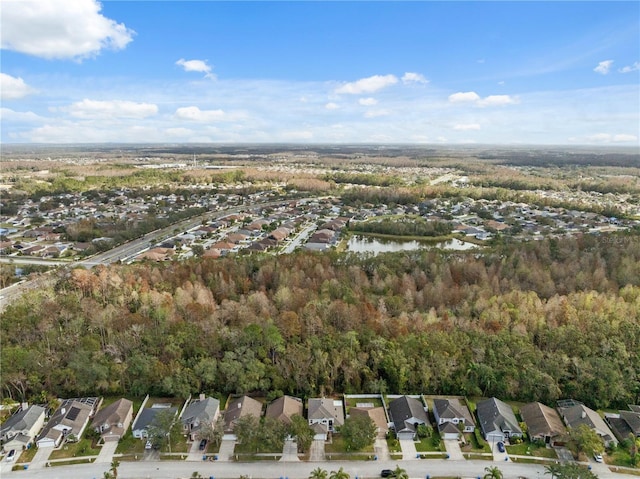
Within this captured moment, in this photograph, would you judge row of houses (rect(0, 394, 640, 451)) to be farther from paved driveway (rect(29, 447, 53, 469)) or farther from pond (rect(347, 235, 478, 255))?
pond (rect(347, 235, 478, 255))

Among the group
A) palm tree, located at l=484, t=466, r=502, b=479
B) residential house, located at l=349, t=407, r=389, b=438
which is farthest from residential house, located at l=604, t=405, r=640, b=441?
residential house, located at l=349, t=407, r=389, b=438

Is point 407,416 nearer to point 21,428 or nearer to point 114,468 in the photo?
point 114,468

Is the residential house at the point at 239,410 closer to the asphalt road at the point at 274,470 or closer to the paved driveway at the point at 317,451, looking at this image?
the asphalt road at the point at 274,470

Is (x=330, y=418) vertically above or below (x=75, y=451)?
above

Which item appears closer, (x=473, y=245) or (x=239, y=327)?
(x=239, y=327)

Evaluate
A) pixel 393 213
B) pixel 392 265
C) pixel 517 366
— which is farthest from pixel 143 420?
pixel 393 213

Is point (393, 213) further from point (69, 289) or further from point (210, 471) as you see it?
point (210, 471)

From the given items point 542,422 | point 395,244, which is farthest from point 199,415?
point 395,244
